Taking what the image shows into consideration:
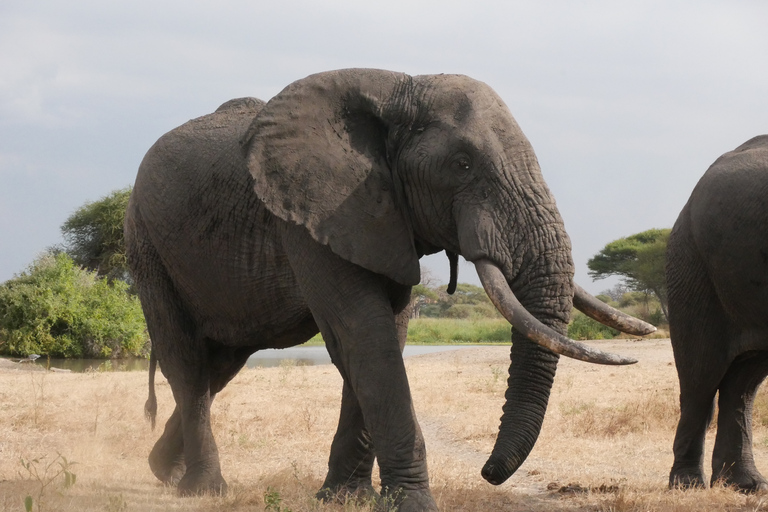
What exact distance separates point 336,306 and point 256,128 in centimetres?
111

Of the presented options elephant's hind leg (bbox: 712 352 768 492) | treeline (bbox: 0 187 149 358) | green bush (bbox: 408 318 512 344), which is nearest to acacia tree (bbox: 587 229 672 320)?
green bush (bbox: 408 318 512 344)

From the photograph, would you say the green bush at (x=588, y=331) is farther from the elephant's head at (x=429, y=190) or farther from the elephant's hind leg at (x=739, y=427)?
the elephant's head at (x=429, y=190)

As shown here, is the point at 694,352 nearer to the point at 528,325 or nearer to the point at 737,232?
the point at 737,232

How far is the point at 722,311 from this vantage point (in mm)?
6422

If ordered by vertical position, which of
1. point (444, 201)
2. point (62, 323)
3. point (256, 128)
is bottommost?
point (62, 323)

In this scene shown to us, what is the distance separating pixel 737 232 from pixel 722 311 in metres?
0.64

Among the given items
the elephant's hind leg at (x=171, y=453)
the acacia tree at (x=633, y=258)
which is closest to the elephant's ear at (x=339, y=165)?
the elephant's hind leg at (x=171, y=453)

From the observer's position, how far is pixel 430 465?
7363 millimetres

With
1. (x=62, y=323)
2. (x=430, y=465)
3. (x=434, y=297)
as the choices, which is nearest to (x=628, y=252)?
(x=62, y=323)

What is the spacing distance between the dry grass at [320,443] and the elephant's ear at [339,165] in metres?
1.44

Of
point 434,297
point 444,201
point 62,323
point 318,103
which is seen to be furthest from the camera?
point 434,297

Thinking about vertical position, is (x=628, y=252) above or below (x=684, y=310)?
above

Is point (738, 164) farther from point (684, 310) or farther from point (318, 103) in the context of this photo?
point (318, 103)

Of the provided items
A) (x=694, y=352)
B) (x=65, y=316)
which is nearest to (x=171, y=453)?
(x=694, y=352)
